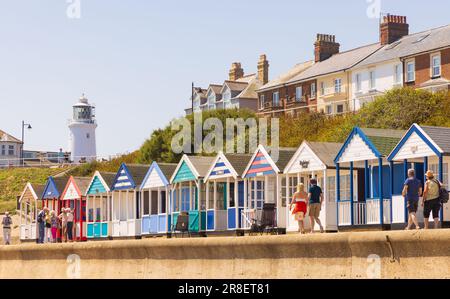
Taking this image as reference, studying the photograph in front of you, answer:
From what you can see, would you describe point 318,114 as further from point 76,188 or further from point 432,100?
point 76,188

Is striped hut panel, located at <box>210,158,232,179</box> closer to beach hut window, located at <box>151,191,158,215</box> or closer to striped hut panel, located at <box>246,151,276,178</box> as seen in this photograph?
striped hut panel, located at <box>246,151,276,178</box>

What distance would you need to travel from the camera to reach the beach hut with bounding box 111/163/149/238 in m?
44.6

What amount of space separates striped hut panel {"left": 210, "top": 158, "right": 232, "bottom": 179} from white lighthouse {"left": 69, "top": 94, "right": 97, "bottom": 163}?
87334mm

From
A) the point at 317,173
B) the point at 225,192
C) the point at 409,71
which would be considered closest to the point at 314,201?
the point at 317,173

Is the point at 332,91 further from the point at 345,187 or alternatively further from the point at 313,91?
the point at 345,187

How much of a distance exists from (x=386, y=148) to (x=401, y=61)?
141 feet

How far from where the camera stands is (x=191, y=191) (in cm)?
4131

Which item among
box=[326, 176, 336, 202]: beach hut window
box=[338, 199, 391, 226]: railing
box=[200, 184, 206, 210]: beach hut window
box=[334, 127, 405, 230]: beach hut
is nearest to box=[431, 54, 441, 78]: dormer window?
box=[200, 184, 206, 210]: beach hut window

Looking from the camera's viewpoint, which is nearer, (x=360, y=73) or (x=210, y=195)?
(x=210, y=195)

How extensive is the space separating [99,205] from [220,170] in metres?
11.4

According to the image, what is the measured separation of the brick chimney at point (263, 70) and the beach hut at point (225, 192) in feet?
212

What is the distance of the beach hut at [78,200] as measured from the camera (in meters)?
48.7
